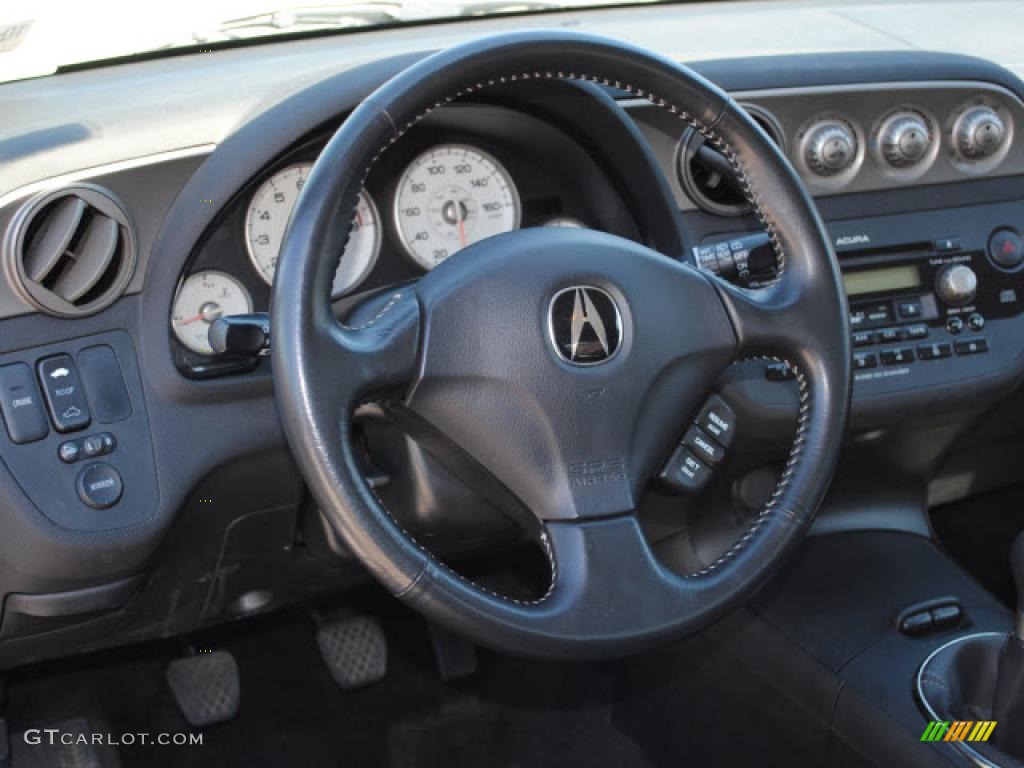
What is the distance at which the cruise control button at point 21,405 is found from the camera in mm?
1640

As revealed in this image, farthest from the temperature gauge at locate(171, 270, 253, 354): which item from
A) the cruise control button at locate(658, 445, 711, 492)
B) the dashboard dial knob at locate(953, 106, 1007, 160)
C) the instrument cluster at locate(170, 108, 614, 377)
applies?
the dashboard dial knob at locate(953, 106, 1007, 160)

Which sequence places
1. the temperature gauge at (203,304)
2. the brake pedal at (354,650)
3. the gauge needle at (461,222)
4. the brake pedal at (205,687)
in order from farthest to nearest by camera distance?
the brake pedal at (354,650) → the brake pedal at (205,687) → the gauge needle at (461,222) → the temperature gauge at (203,304)

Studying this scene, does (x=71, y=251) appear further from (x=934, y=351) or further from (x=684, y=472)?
(x=934, y=351)

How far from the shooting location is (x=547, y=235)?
156 cm

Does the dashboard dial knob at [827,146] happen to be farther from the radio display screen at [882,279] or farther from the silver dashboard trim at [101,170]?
the silver dashboard trim at [101,170]

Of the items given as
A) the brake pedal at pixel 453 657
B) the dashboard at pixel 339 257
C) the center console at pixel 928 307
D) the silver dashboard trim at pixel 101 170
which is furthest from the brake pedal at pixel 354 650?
the silver dashboard trim at pixel 101 170

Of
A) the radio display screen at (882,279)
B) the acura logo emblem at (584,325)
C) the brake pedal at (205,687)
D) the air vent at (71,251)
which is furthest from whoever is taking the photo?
the brake pedal at (205,687)

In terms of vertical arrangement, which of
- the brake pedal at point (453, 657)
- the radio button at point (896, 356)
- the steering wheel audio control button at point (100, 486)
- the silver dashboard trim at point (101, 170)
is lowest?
the brake pedal at point (453, 657)

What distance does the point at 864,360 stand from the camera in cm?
209

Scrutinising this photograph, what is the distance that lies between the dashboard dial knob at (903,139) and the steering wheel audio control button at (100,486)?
1252 millimetres

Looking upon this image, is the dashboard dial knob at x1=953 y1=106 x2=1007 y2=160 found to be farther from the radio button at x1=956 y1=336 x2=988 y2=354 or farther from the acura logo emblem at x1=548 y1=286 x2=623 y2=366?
the acura logo emblem at x1=548 y1=286 x2=623 y2=366

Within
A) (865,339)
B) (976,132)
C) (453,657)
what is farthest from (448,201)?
(453,657)

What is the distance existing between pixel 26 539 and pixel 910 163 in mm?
1409

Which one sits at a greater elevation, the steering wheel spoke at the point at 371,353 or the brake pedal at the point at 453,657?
the steering wheel spoke at the point at 371,353
